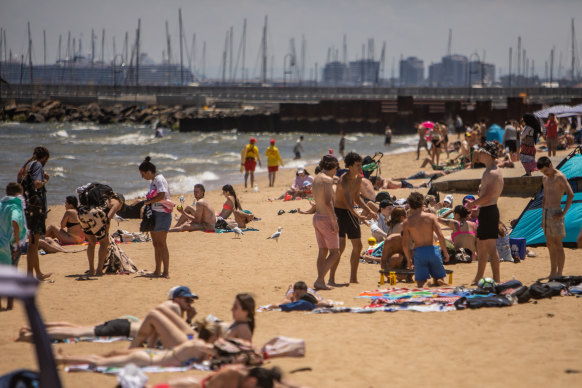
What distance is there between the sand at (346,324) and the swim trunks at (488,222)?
0.86 metres

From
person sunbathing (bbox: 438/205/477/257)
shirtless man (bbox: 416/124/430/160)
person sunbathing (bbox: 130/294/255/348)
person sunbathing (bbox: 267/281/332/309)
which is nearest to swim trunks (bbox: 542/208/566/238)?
person sunbathing (bbox: 438/205/477/257)

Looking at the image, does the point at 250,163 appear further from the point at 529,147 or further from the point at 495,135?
the point at 495,135

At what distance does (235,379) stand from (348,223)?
3.91m

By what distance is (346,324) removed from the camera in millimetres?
6699

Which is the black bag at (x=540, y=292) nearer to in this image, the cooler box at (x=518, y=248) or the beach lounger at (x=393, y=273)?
the beach lounger at (x=393, y=273)

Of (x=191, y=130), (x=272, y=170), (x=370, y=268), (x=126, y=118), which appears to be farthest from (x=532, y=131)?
(x=126, y=118)

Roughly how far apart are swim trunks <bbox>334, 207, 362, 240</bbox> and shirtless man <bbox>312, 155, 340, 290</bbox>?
0.88ft

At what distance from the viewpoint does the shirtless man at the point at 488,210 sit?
7953mm

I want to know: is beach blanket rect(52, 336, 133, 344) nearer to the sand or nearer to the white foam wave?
the sand

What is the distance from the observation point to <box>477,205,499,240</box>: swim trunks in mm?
8008

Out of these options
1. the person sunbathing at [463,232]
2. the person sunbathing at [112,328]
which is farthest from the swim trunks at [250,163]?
the person sunbathing at [112,328]

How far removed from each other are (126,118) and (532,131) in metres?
66.7

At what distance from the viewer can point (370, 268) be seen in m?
9.64

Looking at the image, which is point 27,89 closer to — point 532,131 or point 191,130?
point 191,130
